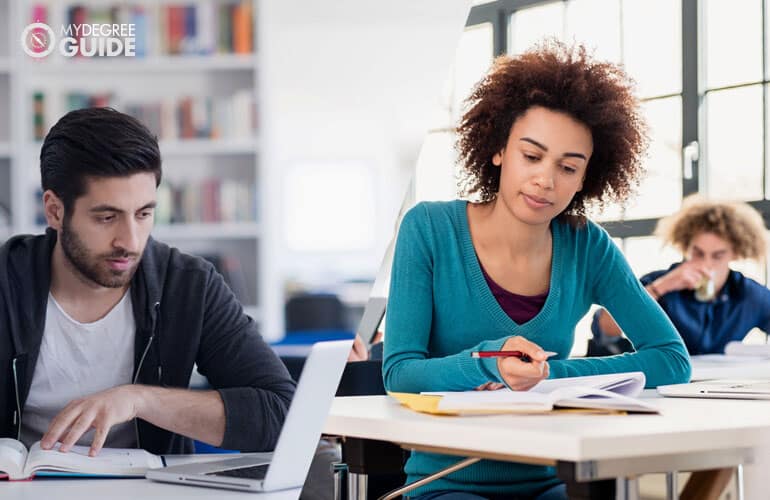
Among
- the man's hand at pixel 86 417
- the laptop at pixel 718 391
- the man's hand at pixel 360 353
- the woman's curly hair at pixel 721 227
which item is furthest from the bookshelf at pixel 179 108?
the woman's curly hair at pixel 721 227

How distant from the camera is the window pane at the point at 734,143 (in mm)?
3898

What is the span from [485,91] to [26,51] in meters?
1.24

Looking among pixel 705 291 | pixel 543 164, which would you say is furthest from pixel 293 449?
pixel 705 291

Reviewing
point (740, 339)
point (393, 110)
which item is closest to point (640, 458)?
point (393, 110)

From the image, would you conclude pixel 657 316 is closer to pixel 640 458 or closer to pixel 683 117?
pixel 640 458

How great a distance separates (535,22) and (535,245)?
7.29ft

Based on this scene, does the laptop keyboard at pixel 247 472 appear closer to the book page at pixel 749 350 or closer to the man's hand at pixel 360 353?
the man's hand at pixel 360 353

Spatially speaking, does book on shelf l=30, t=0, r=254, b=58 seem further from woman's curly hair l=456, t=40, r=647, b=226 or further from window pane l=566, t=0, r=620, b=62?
window pane l=566, t=0, r=620, b=62

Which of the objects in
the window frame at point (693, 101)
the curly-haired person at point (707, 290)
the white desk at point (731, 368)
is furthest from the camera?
the window frame at point (693, 101)

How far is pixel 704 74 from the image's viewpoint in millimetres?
3898

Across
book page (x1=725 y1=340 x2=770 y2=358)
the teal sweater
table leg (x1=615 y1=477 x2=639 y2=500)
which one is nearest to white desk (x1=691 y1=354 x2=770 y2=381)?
book page (x1=725 y1=340 x2=770 y2=358)

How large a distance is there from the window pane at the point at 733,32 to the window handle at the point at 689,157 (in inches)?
12.4

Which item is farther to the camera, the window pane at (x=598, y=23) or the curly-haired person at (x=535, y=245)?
the window pane at (x=598, y=23)

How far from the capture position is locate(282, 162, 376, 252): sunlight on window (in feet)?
2.28
